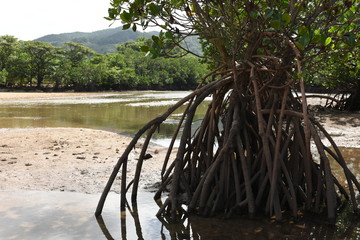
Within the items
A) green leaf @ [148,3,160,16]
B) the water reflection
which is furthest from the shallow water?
green leaf @ [148,3,160,16]

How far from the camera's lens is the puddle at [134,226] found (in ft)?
13.6

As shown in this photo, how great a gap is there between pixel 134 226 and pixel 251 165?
1.61 metres

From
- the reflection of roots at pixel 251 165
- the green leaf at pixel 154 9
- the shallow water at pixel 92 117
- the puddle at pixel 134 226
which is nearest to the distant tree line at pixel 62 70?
the shallow water at pixel 92 117

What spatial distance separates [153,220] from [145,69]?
238 ft

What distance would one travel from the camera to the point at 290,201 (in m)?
4.40

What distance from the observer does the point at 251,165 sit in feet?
16.2

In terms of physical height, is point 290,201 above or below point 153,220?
above

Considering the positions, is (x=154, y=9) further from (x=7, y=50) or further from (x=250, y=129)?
(x=7, y=50)

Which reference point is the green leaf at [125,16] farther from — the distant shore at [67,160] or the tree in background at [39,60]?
the tree in background at [39,60]

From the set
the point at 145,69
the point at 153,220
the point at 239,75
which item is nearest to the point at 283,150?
the point at 239,75

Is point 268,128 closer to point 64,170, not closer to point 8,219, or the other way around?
point 8,219

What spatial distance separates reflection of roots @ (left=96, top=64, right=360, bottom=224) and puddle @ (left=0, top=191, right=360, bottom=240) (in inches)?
6.0

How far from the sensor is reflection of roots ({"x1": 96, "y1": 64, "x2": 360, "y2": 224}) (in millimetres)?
4367

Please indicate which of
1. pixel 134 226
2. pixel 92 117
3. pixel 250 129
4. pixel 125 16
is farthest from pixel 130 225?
pixel 92 117
